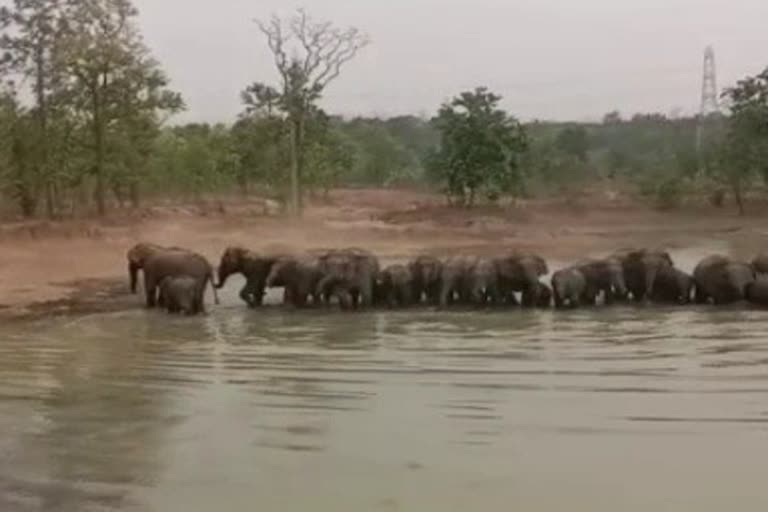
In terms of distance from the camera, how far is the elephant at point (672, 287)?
1888 centimetres

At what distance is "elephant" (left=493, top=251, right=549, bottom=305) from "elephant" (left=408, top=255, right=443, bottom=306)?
972 millimetres

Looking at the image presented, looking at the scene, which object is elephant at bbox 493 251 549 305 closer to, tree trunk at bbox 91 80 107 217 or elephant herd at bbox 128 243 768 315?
elephant herd at bbox 128 243 768 315

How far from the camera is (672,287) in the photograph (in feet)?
62.3

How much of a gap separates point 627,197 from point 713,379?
3801 centimetres

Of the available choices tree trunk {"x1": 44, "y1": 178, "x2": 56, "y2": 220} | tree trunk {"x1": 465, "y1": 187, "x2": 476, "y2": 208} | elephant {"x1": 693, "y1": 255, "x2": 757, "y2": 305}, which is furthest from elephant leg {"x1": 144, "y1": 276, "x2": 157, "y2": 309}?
tree trunk {"x1": 465, "y1": 187, "x2": 476, "y2": 208}

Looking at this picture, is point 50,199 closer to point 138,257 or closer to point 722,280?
point 138,257

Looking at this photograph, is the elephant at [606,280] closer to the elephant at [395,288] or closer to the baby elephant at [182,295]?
the elephant at [395,288]

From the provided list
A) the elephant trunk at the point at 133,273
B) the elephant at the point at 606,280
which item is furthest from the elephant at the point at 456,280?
the elephant trunk at the point at 133,273

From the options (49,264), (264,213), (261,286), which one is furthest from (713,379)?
(264,213)

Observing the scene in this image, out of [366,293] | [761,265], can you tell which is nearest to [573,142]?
[761,265]

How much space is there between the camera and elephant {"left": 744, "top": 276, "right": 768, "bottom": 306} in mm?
17859

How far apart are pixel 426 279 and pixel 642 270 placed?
3285 millimetres

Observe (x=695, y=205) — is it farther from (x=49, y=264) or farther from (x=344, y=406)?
(x=344, y=406)

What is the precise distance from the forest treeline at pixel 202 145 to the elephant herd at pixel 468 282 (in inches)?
751
